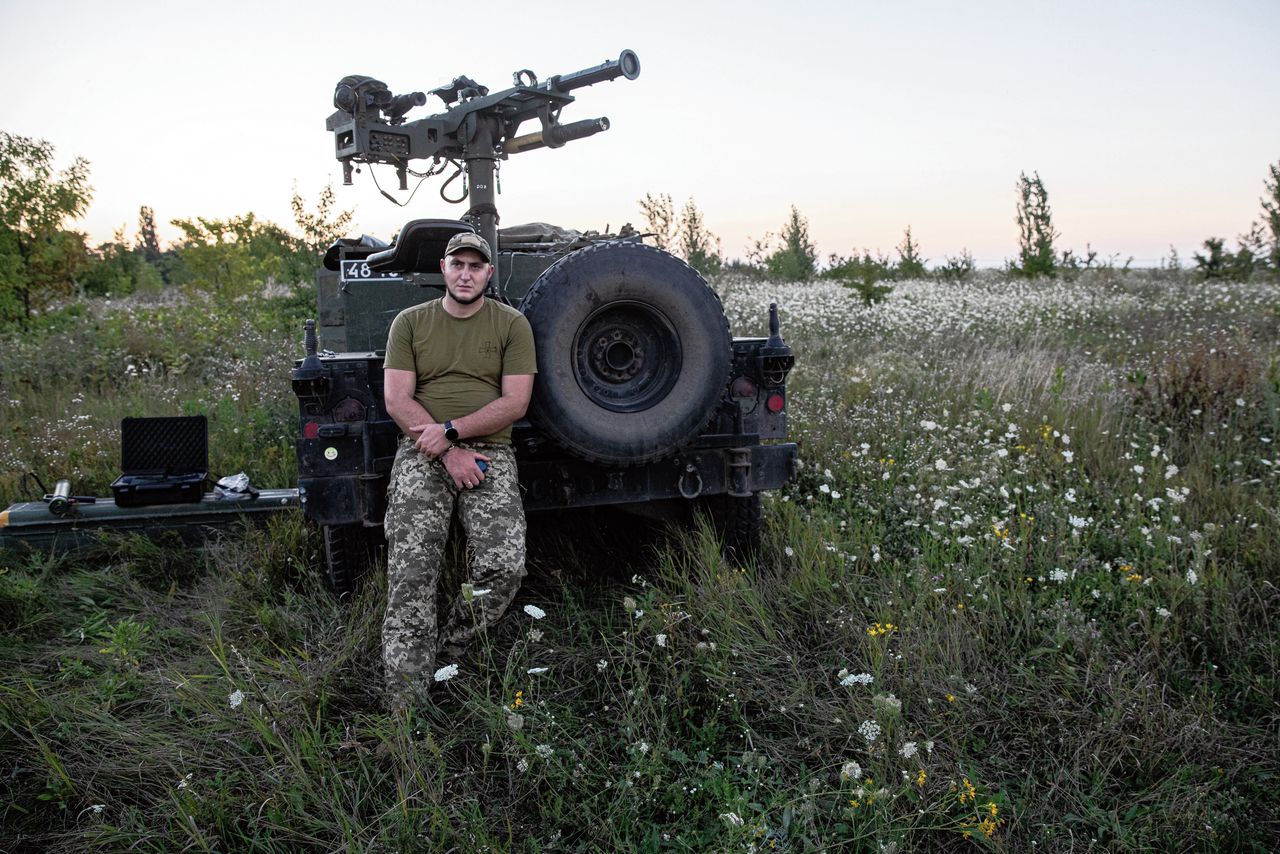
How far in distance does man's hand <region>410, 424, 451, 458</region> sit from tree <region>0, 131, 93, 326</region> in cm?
917

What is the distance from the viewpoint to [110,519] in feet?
17.8

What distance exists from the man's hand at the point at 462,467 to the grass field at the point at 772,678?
0.74 meters

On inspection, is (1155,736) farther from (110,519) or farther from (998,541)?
(110,519)

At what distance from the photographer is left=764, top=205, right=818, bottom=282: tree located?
20719 millimetres

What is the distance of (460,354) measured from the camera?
12.5 feet

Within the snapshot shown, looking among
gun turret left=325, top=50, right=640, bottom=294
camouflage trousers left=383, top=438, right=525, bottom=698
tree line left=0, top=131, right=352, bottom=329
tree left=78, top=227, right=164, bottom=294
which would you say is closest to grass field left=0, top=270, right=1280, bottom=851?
camouflage trousers left=383, top=438, right=525, bottom=698

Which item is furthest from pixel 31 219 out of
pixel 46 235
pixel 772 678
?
pixel 772 678

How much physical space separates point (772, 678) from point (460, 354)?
193cm

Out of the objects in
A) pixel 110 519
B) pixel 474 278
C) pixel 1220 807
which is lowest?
pixel 1220 807

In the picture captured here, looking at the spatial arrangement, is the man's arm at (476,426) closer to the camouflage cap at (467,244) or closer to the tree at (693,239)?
the camouflage cap at (467,244)

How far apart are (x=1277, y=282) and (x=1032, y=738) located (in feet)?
57.1

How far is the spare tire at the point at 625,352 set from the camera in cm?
377

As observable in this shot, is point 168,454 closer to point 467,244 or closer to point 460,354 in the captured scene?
point 460,354

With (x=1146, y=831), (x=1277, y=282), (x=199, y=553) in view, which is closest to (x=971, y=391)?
(x=1146, y=831)
